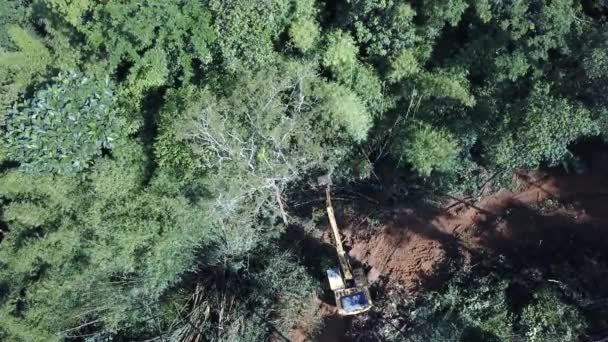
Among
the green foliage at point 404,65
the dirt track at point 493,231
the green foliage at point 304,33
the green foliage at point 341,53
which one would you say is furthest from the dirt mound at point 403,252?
the green foliage at point 304,33

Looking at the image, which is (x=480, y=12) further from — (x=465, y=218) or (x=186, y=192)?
(x=186, y=192)

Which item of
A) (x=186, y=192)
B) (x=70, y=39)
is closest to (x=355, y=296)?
(x=186, y=192)

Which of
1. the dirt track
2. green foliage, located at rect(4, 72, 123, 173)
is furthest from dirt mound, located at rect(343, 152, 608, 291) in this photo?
green foliage, located at rect(4, 72, 123, 173)

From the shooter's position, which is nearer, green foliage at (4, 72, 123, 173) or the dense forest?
the dense forest

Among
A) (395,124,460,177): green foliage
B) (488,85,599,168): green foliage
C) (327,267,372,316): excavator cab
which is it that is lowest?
(327,267,372,316): excavator cab

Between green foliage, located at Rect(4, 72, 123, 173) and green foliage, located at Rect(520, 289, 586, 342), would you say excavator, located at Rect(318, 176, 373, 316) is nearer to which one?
green foliage, located at Rect(520, 289, 586, 342)

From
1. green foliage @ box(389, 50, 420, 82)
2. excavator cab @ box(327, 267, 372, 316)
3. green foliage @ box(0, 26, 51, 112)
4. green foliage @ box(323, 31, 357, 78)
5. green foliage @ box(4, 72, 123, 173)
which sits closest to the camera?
green foliage @ box(389, 50, 420, 82)

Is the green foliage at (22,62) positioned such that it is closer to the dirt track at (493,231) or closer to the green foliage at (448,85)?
the dirt track at (493,231)

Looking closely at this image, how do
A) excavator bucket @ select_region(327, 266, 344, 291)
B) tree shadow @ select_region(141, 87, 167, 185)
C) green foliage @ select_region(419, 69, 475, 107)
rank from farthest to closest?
tree shadow @ select_region(141, 87, 167, 185) < excavator bucket @ select_region(327, 266, 344, 291) < green foliage @ select_region(419, 69, 475, 107)
